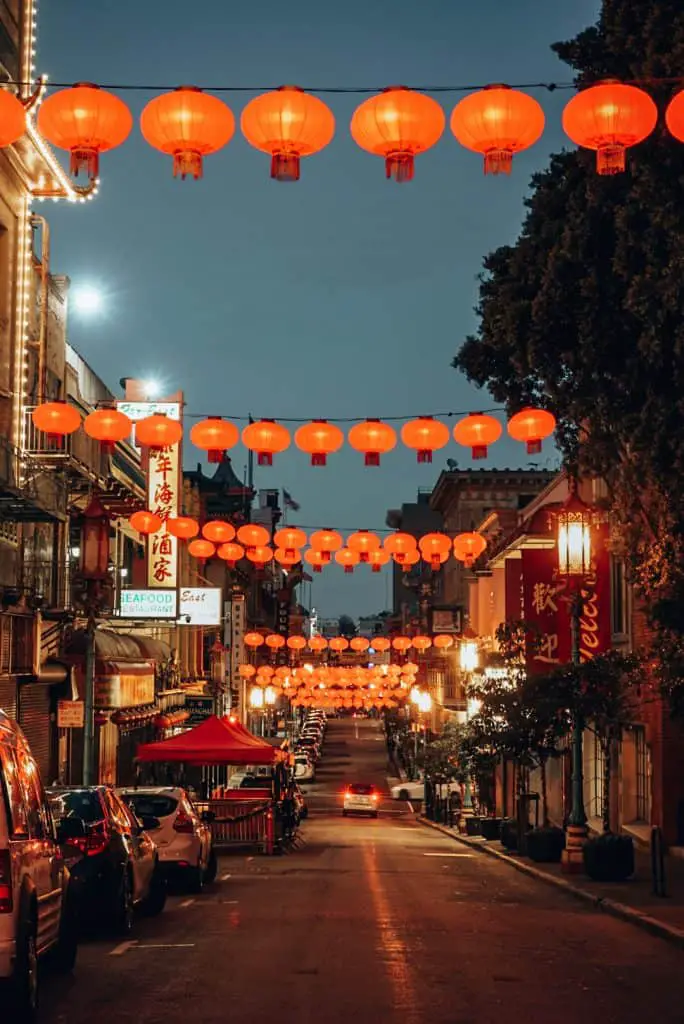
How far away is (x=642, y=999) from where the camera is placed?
38.9ft

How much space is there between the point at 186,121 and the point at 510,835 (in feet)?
80.6

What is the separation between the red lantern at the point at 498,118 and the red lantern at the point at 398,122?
0.26 m

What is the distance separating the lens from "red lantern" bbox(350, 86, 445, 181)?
13.5 meters

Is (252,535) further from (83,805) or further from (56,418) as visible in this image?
(83,805)

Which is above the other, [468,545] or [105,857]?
[468,545]

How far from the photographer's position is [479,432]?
2466 centimetres

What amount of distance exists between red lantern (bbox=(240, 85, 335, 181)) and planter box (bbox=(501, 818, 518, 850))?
2365 centimetres

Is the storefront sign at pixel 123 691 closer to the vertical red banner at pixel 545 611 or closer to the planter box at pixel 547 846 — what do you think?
the vertical red banner at pixel 545 611

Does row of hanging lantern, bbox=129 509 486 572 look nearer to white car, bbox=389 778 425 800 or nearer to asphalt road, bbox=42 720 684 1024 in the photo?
asphalt road, bbox=42 720 684 1024

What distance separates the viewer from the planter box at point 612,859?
2367 cm

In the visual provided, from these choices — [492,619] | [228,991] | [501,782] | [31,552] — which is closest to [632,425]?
[228,991]

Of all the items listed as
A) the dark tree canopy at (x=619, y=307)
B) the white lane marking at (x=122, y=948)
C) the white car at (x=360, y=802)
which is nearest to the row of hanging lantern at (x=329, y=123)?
the dark tree canopy at (x=619, y=307)

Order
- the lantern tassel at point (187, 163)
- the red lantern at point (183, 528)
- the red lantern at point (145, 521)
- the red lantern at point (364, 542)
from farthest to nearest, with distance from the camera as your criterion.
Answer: the red lantern at point (364, 542)
the red lantern at point (183, 528)
the red lantern at point (145, 521)
the lantern tassel at point (187, 163)

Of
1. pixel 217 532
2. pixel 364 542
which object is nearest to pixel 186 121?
pixel 217 532
